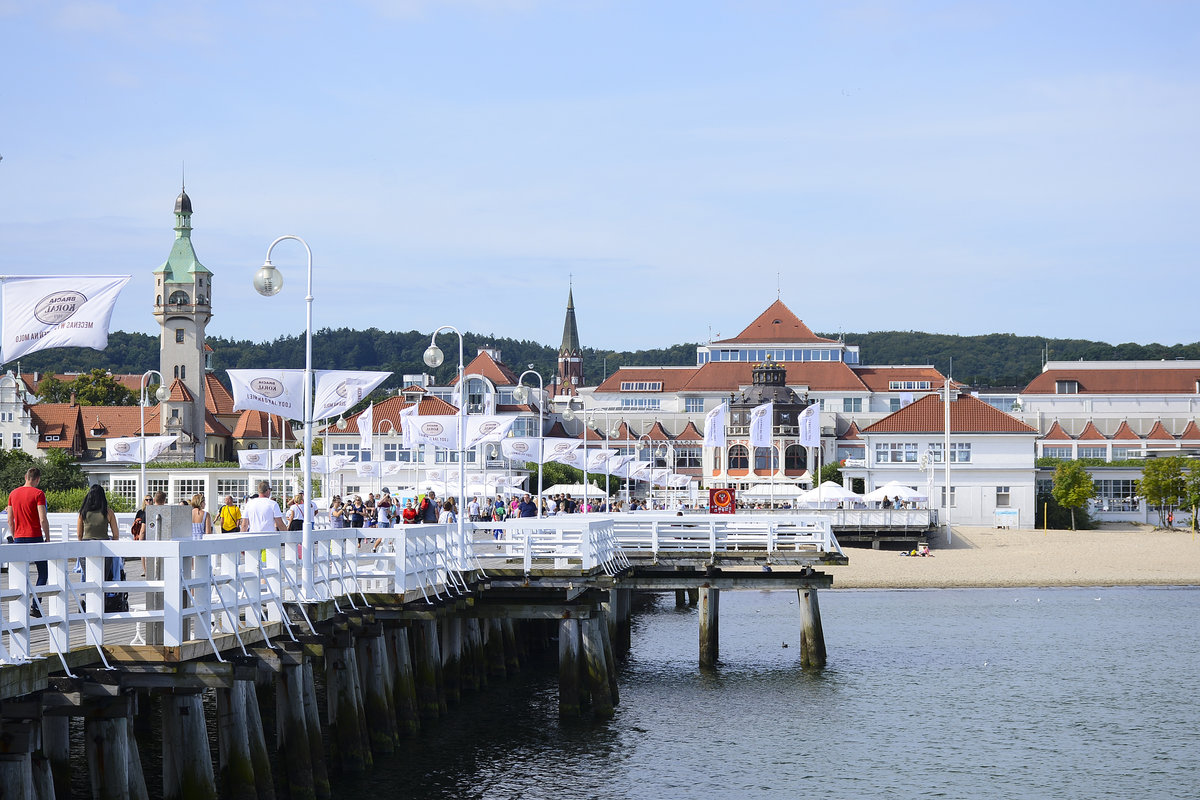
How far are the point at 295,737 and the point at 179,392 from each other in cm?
11169

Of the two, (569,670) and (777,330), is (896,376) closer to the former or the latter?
(777,330)

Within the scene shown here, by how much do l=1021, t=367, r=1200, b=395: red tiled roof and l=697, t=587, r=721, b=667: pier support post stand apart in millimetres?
130858

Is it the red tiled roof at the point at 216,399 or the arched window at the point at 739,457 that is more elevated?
the red tiled roof at the point at 216,399

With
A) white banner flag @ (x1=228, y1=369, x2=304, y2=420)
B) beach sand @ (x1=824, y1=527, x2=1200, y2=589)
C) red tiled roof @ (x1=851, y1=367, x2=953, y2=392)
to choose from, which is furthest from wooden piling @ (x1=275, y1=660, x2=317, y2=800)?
red tiled roof @ (x1=851, y1=367, x2=953, y2=392)

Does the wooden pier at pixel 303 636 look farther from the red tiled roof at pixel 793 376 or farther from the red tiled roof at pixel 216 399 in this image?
the red tiled roof at pixel 793 376

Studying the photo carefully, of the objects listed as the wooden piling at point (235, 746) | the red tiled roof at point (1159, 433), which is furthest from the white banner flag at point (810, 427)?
the red tiled roof at point (1159, 433)

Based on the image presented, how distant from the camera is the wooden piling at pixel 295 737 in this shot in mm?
18281

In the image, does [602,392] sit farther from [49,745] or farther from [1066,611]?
[49,745]

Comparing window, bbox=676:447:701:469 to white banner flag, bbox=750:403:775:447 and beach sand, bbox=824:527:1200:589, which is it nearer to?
beach sand, bbox=824:527:1200:589

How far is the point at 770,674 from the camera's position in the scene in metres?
33.2

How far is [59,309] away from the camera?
15.1 metres

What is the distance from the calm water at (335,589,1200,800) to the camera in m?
21.9

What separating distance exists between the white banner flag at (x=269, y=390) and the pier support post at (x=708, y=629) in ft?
49.4

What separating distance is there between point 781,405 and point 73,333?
125418 mm
